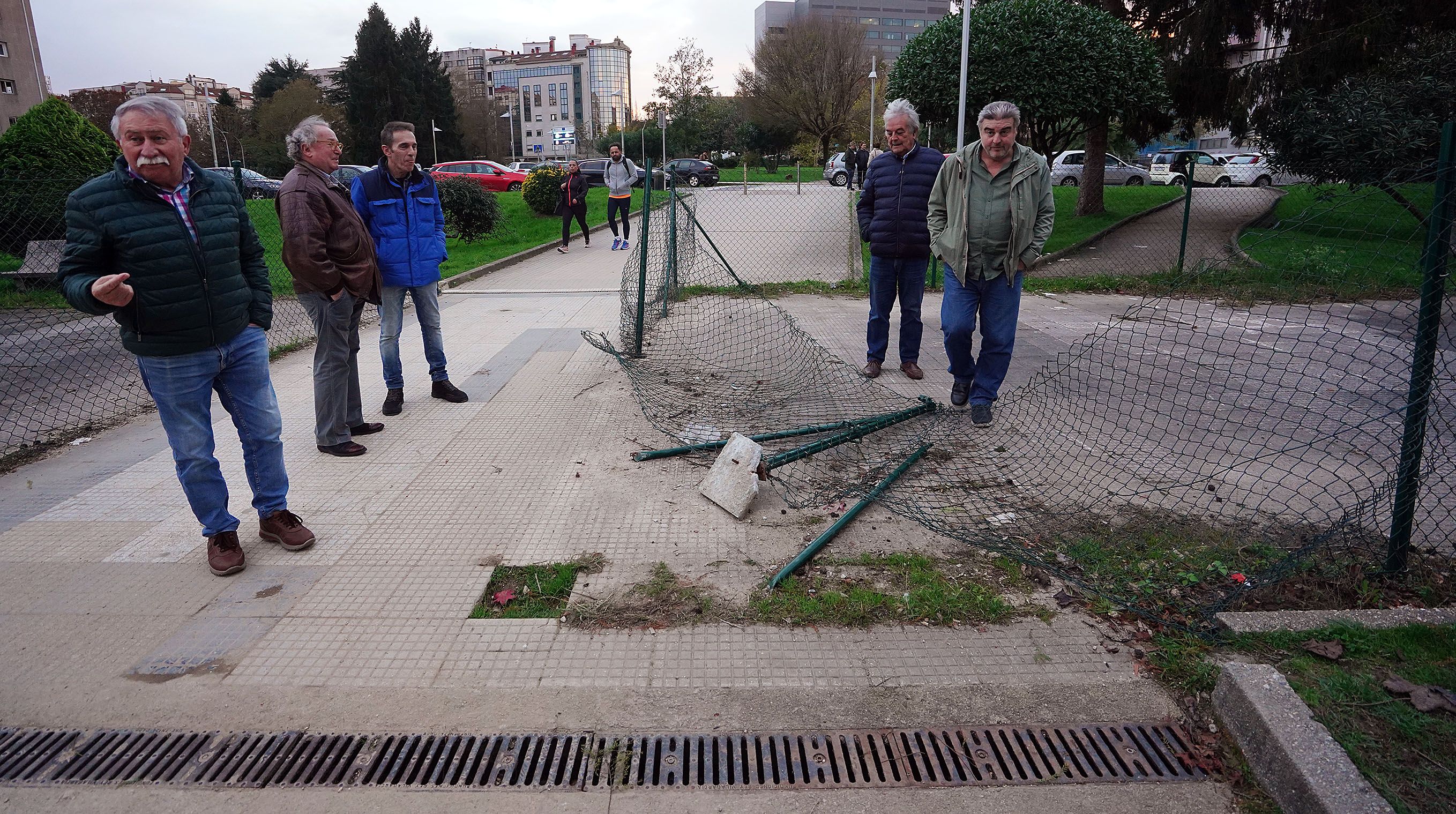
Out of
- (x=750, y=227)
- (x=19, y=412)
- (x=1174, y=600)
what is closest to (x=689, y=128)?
(x=750, y=227)

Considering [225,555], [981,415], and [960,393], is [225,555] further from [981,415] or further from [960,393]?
[960,393]

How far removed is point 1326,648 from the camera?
2.86 metres

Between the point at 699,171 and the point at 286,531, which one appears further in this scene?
the point at 699,171

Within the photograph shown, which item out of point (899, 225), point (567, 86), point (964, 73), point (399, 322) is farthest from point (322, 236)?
point (567, 86)

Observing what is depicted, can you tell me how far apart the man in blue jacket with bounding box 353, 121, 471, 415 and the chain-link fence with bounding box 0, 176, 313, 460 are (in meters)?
1.93

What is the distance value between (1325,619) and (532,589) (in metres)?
2.95

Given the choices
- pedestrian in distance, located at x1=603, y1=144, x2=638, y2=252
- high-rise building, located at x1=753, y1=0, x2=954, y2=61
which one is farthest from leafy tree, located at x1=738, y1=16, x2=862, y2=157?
high-rise building, located at x1=753, y1=0, x2=954, y2=61

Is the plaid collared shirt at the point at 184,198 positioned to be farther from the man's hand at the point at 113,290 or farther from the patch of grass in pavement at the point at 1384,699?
the patch of grass in pavement at the point at 1384,699

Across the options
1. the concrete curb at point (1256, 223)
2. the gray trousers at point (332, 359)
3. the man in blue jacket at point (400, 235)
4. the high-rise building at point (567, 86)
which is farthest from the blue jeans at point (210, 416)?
the high-rise building at point (567, 86)

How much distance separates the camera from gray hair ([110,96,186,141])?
324 centimetres

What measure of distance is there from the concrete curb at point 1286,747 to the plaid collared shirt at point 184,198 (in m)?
4.11

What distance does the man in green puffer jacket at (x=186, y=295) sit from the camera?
325 centimetres

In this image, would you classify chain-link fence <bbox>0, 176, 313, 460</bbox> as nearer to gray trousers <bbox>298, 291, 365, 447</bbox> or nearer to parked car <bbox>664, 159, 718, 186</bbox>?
gray trousers <bbox>298, 291, 365, 447</bbox>

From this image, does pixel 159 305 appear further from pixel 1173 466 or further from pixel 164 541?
pixel 1173 466
